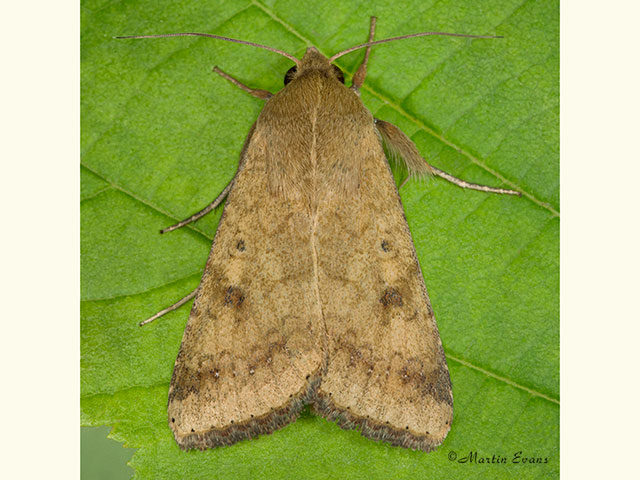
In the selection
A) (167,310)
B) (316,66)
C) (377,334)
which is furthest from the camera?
(167,310)

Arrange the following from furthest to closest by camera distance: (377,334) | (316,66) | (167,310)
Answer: (167,310) → (316,66) → (377,334)

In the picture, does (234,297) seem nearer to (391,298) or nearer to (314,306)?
(314,306)

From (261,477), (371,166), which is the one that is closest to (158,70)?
(371,166)

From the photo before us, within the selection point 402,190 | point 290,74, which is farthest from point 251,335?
point 290,74

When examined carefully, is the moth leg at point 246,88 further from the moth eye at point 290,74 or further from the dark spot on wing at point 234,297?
the dark spot on wing at point 234,297

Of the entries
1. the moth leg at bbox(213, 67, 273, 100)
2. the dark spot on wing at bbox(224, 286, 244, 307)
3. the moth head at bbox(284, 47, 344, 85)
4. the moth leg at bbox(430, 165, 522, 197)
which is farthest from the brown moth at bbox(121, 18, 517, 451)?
the moth leg at bbox(430, 165, 522, 197)

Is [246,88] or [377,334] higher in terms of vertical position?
[246,88]

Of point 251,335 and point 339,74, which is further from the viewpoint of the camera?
point 339,74

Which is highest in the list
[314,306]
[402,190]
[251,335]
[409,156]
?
[409,156]

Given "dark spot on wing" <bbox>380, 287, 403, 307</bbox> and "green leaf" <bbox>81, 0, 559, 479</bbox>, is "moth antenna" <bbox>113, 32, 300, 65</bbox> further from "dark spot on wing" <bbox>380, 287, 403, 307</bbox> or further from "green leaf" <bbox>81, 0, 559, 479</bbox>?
"dark spot on wing" <bbox>380, 287, 403, 307</bbox>
